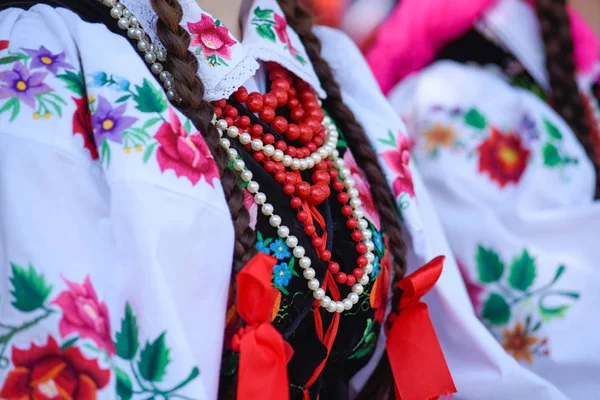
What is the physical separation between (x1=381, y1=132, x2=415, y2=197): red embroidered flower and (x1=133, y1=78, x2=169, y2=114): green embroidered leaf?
0.31 metres

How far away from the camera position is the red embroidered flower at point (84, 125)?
521mm

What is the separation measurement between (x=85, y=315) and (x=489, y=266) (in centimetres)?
60

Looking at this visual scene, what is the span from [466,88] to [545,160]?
169 millimetres

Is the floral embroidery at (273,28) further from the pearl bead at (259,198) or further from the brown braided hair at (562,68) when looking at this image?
the brown braided hair at (562,68)

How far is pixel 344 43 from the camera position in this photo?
2.76 feet

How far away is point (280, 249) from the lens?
596 mm

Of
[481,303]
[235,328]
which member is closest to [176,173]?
[235,328]

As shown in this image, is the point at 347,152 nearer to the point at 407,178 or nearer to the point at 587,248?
the point at 407,178

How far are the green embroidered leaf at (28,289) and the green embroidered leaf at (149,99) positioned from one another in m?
0.16

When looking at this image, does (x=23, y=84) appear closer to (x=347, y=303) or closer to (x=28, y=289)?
(x=28, y=289)

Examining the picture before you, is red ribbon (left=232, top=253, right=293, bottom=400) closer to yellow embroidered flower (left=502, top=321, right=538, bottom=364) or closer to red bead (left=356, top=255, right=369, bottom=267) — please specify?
red bead (left=356, top=255, right=369, bottom=267)

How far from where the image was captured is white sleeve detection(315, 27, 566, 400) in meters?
0.76

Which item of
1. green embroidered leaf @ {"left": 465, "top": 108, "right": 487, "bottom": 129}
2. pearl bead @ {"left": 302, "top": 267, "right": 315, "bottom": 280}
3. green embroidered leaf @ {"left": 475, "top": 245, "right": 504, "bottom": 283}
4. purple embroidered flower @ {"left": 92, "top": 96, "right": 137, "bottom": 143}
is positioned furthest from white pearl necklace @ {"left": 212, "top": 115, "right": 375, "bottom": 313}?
green embroidered leaf @ {"left": 465, "top": 108, "right": 487, "bottom": 129}

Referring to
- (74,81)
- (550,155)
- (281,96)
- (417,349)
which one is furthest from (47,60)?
(550,155)
